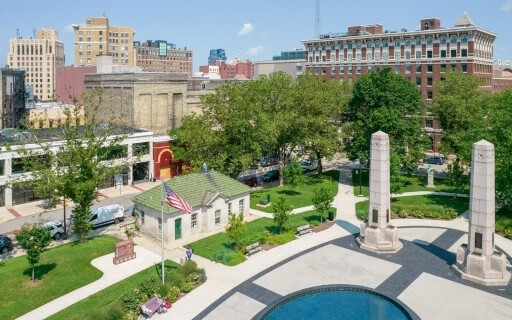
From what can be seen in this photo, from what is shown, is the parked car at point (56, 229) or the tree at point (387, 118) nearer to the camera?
the parked car at point (56, 229)

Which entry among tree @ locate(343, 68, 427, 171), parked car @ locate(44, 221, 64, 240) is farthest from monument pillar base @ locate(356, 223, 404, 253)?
parked car @ locate(44, 221, 64, 240)

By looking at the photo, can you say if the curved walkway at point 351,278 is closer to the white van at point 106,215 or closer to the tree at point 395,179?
the tree at point 395,179

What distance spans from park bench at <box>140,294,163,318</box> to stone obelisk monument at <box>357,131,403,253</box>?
17675mm

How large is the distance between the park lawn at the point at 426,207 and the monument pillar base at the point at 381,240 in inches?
301

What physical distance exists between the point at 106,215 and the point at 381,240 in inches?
1026

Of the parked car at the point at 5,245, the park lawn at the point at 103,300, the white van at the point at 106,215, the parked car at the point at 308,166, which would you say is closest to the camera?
the park lawn at the point at 103,300

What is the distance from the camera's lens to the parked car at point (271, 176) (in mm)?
66706

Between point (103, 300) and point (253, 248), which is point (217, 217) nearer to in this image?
point (253, 248)

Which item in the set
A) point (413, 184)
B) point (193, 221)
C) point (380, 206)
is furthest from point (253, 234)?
point (413, 184)

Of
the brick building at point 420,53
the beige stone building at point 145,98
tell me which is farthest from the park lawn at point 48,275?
the brick building at point 420,53

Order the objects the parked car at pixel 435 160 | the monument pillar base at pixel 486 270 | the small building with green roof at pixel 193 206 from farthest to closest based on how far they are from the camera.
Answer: the parked car at pixel 435 160, the small building with green roof at pixel 193 206, the monument pillar base at pixel 486 270

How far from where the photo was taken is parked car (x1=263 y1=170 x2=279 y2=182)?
219 ft

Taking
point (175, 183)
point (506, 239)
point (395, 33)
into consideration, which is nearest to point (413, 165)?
point (506, 239)

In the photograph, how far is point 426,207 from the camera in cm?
4644
